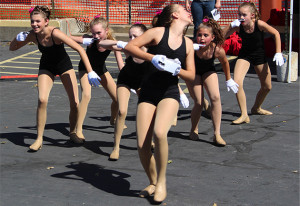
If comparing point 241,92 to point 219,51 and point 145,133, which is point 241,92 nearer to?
point 219,51

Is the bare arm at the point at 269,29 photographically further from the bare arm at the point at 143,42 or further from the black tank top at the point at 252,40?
the bare arm at the point at 143,42

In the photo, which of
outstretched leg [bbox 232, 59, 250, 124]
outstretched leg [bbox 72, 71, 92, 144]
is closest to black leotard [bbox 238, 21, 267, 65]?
outstretched leg [bbox 232, 59, 250, 124]

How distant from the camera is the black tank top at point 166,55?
244 inches

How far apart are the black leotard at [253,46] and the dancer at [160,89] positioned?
3581 mm

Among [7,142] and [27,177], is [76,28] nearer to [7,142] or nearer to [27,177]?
[7,142]

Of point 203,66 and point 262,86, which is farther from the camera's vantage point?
point 262,86

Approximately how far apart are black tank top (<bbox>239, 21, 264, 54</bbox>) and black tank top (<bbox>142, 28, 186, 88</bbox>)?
12.1 ft

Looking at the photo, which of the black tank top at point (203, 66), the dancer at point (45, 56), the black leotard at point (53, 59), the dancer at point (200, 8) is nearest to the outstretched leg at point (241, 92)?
the black tank top at point (203, 66)

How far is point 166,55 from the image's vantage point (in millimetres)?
6207

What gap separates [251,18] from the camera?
9656mm

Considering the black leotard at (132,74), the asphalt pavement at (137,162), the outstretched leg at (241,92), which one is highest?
the black leotard at (132,74)

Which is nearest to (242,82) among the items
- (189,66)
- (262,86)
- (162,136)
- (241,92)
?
(241,92)

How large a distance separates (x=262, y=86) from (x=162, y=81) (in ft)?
14.1

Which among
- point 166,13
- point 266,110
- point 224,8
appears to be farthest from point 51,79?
point 224,8
